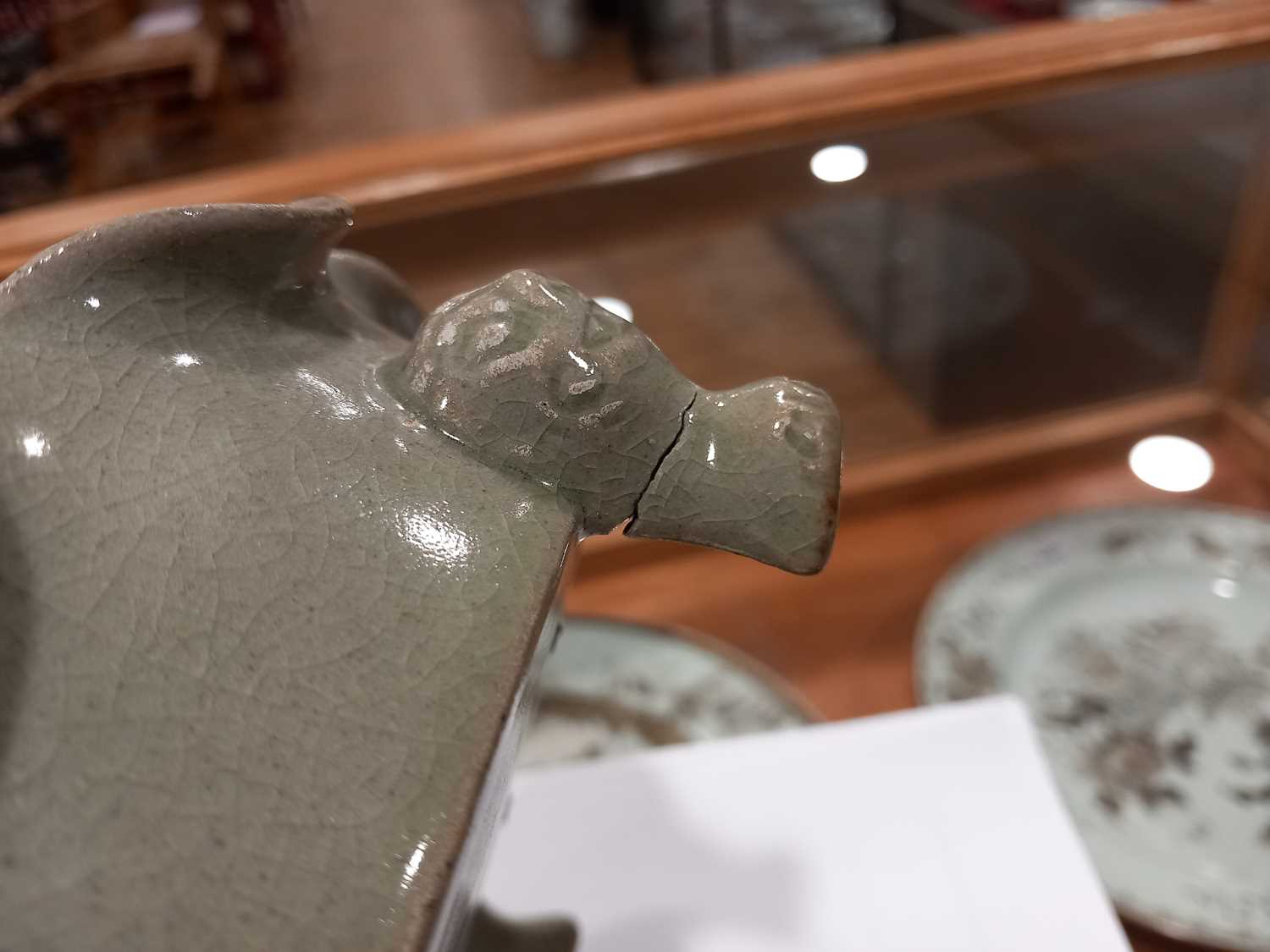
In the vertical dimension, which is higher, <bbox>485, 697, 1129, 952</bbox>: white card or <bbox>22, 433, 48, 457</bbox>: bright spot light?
<bbox>22, 433, 48, 457</bbox>: bright spot light

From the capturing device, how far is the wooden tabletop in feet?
2.76

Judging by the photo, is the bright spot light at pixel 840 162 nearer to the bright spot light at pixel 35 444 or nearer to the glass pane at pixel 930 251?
the glass pane at pixel 930 251

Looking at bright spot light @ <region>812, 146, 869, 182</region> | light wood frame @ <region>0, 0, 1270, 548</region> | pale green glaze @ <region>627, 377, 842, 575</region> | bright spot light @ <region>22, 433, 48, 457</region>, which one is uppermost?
bright spot light @ <region>22, 433, 48, 457</region>

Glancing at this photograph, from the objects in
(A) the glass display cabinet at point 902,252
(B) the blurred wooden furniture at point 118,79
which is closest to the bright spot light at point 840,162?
(A) the glass display cabinet at point 902,252

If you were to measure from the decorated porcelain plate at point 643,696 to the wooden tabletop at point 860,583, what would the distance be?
5 centimetres

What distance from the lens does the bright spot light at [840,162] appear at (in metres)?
0.77

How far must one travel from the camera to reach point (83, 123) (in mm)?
840

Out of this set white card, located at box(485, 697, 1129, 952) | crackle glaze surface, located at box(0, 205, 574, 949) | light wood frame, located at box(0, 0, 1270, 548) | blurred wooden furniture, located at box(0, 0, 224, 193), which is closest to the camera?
crackle glaze surface, located at box(0, 205, 574, 949)

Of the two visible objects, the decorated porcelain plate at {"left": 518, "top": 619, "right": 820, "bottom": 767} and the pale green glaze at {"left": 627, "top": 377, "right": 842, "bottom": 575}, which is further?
the decorated porcelain plate at {"left": 518, "top": 619, "right": 820, "bottom": 767}

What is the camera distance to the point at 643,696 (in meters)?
0.78

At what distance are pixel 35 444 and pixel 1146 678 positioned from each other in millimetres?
806

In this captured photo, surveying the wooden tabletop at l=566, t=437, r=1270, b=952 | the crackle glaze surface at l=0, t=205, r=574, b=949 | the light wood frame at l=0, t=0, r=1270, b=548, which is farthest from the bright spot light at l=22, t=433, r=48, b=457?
the wooden tabletop at l=566, t=437, r=1270, b=952

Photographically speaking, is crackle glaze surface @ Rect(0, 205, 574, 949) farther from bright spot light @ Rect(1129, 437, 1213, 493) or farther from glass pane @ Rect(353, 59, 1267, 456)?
bright spot light @ Rect(1129, 437, 1213, 493)

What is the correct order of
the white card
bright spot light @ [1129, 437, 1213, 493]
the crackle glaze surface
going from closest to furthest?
1. the crackle glaze surface
2. the white card
3. bright spot light @ [1129, 437, 1213, 493]
